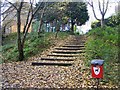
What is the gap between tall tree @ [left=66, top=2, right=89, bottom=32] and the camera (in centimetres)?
414

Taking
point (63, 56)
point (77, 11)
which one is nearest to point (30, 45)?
point (63, 56)

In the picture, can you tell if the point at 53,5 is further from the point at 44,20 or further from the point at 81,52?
Answer: the point at 81,52

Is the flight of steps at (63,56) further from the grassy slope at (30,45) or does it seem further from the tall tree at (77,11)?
the tall tree at (77,11)

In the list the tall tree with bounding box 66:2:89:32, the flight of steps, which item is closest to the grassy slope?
the flight of steps

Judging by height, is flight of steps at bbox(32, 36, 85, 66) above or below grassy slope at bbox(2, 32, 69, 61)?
below

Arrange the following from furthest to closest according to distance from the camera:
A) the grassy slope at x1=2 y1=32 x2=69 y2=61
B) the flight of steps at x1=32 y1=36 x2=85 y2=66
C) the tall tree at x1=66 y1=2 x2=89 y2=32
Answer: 1. the tall tree at x1=66 y1=2 x2=89 y2=32
2. the grassy slope at x1=2 y1=32 x2=69 y2=61
3. the flight of steps at x1=32 y1=36 x2=85 y2=66

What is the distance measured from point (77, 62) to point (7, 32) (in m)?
1.58

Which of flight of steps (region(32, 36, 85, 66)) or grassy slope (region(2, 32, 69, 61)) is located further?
grassy slope (region(2, 32, 69, 61))

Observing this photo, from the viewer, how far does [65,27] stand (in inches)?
217

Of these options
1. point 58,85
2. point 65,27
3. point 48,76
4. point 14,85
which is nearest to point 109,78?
point 58,85

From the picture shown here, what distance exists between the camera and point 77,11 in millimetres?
4969

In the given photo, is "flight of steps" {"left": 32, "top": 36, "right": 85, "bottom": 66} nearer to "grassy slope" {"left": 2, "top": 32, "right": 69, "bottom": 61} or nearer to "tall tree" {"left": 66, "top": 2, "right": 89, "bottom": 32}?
"grassy slope" {"left": 2, "top": 32, "right": 69, "bottom": 61}

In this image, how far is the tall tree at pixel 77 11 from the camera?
4.14 meters

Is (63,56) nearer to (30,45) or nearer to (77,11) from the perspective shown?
(30,45)
